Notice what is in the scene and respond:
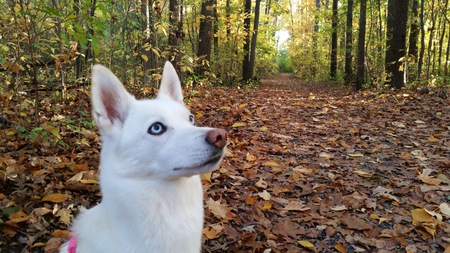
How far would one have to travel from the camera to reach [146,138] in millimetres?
1907

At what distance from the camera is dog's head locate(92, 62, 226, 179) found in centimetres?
182

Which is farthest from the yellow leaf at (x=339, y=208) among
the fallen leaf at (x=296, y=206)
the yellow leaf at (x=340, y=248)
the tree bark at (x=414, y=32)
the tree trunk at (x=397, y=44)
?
the tree bark at (x=414, y=32)

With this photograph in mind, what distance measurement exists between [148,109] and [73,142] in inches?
117

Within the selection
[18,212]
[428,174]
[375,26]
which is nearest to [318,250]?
[428,174]

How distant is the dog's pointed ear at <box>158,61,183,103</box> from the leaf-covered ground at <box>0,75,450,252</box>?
1.31 meters

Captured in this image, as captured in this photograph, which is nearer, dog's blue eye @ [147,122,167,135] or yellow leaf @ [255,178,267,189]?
dog's blue eye @ [147,122,167,135]

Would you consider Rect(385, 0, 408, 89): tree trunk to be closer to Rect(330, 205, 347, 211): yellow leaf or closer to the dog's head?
Rect(330, 205, 347, 211): yellow leaf

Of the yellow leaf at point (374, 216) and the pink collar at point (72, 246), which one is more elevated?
the pink collar at point (72, 246)

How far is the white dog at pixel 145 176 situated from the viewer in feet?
5.99

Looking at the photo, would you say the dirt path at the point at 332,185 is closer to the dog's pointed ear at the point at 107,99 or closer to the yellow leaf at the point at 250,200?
the yellow leaf at the point at 250,200

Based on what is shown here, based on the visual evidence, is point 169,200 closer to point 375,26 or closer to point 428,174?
point 428,174

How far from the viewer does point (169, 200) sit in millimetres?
1892

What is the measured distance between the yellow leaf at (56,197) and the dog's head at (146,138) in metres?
1.45

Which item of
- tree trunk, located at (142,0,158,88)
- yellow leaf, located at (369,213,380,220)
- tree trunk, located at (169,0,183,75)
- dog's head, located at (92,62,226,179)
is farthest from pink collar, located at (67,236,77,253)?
tree trunk, located at (169,0,183,75)
